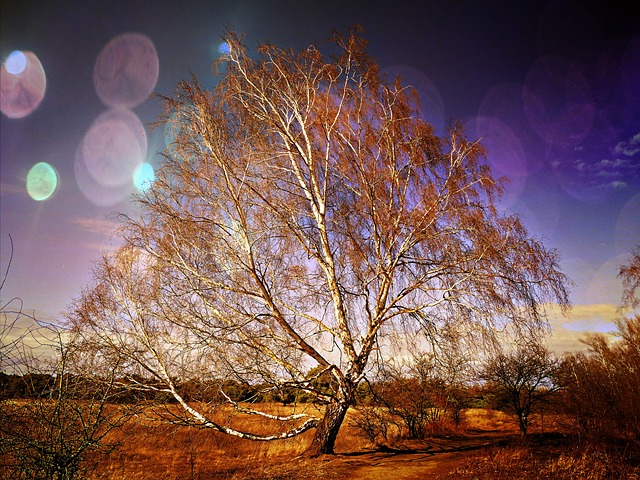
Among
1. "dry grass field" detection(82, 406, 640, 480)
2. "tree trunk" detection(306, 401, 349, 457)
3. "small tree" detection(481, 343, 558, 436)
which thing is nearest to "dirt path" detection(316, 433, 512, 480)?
"dry grass field" detection(82, 406, 640, 480)

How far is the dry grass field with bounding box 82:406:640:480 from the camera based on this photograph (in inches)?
235

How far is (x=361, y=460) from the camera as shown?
7.18 meters

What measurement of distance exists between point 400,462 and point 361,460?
87cm

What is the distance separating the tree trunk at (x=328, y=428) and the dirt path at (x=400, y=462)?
33 cm

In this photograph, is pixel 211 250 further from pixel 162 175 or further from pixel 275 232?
pixel 162 175

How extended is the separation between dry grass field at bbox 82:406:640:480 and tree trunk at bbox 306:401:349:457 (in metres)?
0.24

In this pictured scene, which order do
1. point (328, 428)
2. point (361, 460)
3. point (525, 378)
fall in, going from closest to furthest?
point (361, 460)
point (328, 428)
point (525, 378)

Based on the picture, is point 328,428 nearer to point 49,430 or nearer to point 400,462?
point 400,462

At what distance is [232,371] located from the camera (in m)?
6.59

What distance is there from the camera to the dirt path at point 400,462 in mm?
6138

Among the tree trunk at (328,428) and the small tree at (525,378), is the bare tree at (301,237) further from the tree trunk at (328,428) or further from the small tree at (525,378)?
the small tree at (525,378)

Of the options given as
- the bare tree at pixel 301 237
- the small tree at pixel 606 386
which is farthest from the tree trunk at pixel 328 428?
the small tree at pixel 606 386

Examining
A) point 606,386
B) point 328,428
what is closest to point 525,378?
point 606,386

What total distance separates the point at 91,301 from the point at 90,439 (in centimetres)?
623
